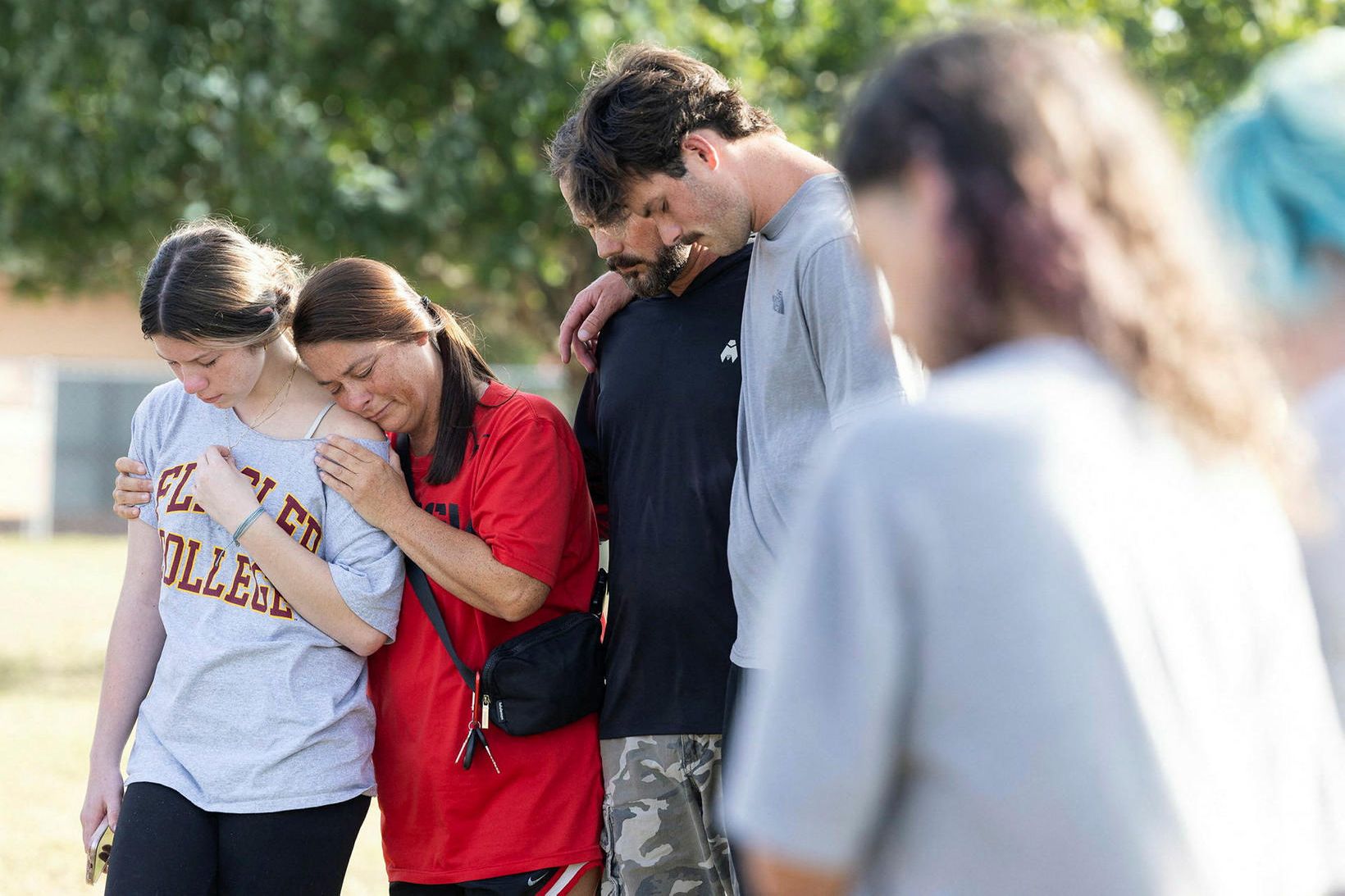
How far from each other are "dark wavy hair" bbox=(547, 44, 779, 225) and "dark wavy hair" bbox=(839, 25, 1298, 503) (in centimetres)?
159

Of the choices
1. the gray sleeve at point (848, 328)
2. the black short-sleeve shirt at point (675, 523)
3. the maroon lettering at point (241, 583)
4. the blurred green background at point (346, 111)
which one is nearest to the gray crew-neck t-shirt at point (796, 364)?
the gray sleeve at point (848, 328)

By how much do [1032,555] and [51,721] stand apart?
8.70 metres

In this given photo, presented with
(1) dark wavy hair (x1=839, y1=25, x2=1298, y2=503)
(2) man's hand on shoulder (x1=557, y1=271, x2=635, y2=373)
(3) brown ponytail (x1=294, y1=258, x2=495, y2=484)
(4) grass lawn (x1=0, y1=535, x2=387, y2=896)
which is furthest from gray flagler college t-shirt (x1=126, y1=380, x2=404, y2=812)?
(4) grass lawn (x1=0, y1=535, x2=387, y2=896)

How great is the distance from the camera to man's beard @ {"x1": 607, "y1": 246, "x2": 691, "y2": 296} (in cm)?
288

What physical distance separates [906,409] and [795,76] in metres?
8.52

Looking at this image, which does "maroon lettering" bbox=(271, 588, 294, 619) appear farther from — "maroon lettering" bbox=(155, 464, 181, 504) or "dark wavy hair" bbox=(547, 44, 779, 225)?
"dark wavy hair" bbox=(547, 44, 779, 225)

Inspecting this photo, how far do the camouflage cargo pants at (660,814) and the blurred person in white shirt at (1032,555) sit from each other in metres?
1.71

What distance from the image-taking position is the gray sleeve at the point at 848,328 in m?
2.38

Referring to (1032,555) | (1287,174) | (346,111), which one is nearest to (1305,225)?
(1287,174)

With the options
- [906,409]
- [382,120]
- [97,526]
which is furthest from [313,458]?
[97,526]

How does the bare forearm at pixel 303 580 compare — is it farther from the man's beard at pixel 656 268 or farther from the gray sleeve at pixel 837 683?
the gray sleeve at pixel 837 683

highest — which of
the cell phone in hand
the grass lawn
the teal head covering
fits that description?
the teal head covering

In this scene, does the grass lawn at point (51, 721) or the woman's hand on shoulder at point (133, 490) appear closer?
the woman's hand on shoulder at point (133, 490)

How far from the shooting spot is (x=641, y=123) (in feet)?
9.09
